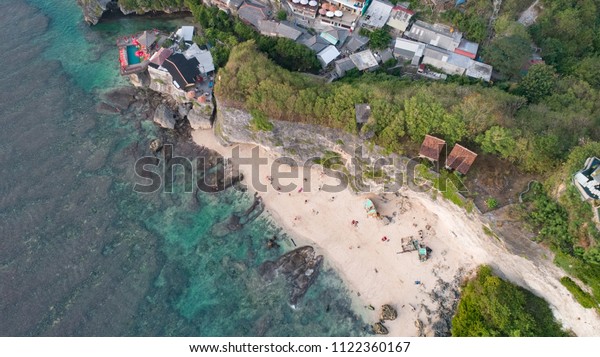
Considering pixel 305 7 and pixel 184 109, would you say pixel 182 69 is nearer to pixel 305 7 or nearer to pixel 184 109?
pixel 184 109

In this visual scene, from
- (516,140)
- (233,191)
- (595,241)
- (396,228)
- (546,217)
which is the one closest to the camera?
(595,241)

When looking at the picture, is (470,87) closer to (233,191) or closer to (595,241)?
(595,241)

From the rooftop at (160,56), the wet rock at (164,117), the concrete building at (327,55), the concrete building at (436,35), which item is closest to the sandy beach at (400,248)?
the wet rock at (164,117)

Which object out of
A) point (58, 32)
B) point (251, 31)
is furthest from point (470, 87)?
point (58, 32)

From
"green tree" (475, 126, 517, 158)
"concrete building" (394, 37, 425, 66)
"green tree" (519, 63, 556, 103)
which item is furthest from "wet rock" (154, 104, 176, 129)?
"green tree" (519, 63, 556, 103)

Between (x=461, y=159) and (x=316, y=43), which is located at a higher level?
(x=316, y=43)

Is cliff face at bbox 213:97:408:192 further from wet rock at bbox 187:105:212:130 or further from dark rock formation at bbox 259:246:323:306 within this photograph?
dark rock formation at bbox 259:246:323:306

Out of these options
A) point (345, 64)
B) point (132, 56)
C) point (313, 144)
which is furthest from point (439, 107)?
point (132, 56)
